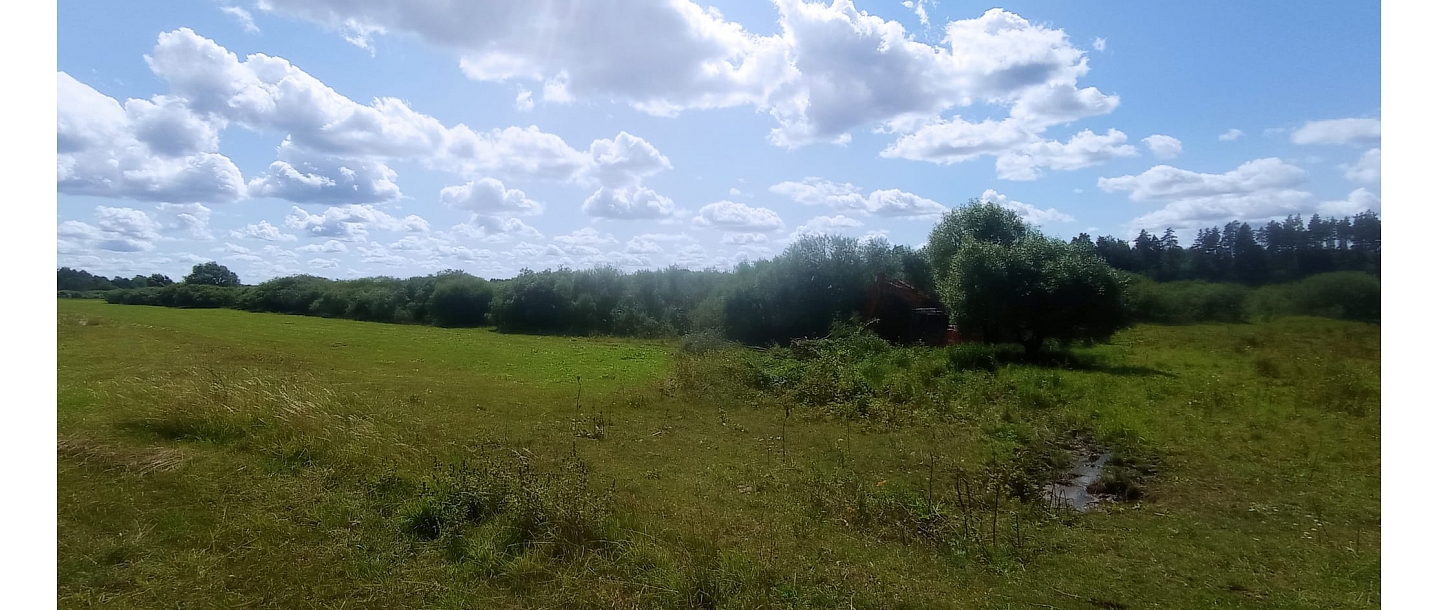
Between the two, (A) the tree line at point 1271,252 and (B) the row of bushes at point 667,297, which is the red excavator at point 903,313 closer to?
(B) the row of bushes at point 667,297

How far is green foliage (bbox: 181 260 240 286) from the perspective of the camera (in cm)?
4906

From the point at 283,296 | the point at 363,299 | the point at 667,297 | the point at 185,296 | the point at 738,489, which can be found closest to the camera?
the point at 738,489

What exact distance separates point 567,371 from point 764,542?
42.9 feet

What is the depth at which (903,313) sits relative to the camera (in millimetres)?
25906

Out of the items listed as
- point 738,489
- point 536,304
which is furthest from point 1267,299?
point 536,304

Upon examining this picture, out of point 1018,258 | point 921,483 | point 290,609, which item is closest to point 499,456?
point 290,609

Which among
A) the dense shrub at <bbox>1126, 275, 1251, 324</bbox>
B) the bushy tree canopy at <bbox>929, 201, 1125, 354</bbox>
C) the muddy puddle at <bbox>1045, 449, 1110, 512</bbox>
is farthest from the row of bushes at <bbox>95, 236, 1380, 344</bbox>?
the muddy puddle at <bbox>1045, 449, 1110, 512</bbox>

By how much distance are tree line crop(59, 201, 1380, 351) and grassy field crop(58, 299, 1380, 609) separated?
76cm

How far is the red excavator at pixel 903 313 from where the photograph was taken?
24.8 meters

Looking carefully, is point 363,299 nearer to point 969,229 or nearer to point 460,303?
point 460,303

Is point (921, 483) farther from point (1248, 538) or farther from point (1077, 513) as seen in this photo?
point (1248, 538)

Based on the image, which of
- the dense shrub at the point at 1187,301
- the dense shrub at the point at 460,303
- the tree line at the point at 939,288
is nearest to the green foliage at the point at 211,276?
the tree line at the point at 939,288

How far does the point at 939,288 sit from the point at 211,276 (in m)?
54.9

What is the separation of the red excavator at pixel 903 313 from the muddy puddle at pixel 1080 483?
15.2 meters
